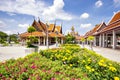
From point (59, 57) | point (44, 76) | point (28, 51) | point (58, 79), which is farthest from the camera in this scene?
point (28, 51)

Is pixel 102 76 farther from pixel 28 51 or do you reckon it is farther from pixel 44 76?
pixel 28 51

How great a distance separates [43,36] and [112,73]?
1362 inches

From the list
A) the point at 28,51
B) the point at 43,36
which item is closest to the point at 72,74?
the point at 28,51

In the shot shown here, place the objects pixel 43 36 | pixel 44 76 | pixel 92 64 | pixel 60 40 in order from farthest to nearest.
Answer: pixel 60 40
pixel 43 36
pixel 92 64
pixel 44 76

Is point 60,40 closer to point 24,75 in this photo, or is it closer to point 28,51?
point 28,51

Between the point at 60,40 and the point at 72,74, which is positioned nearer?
the point at 72,74

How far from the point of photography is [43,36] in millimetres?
37969

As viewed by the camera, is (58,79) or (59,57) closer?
(58,79)

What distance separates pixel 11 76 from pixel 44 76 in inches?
38.8

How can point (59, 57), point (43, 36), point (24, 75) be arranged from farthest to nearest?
point (43, 36) < point (59, 57) < point (24, 75)

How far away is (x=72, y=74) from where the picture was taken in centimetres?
372

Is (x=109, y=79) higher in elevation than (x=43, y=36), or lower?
lower

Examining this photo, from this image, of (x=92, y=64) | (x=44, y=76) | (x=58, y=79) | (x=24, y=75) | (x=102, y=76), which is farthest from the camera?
(x=92, y=64)

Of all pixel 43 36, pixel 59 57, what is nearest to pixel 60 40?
pixel 43 36
